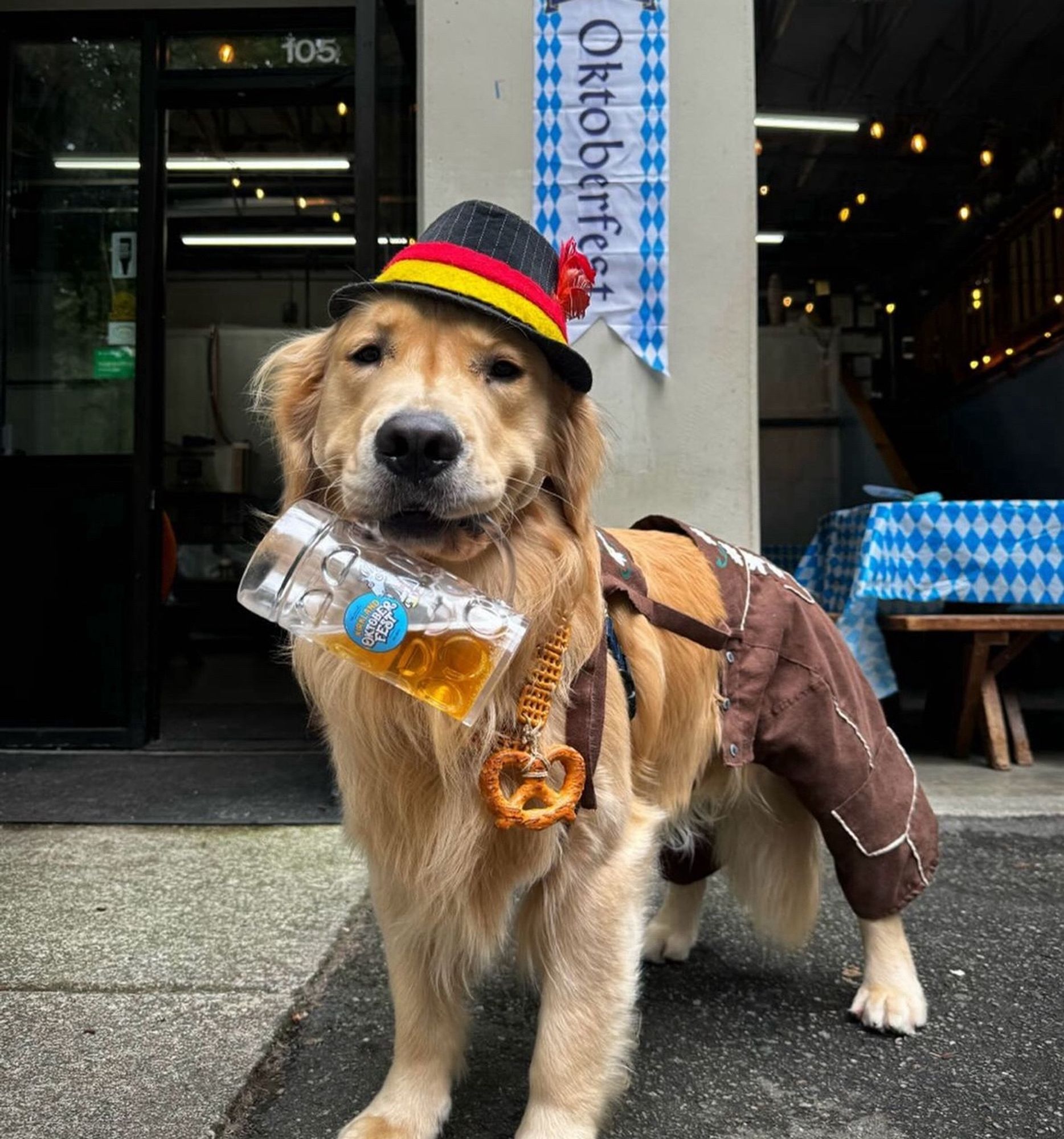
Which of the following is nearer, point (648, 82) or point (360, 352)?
point (360, 352)

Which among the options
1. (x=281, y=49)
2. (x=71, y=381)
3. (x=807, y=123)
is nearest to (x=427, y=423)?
(x=281, y=49)

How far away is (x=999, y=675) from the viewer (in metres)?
5.23

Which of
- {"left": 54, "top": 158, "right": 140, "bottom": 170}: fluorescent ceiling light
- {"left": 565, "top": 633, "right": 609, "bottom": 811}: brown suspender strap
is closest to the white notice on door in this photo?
{"left": 54, "top": 158, "right": 140, "bottom": 170}: fluorescent ceiling light

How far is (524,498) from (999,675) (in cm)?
426

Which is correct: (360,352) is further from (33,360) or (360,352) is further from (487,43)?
(33,360)

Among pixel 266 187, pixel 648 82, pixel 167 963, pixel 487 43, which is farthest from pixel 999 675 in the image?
pixel 266 187

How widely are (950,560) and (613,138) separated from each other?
2.63m

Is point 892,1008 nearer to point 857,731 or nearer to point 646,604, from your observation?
point 857,731

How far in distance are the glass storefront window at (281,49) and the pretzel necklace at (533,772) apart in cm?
402

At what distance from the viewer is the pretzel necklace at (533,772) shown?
1686 mm

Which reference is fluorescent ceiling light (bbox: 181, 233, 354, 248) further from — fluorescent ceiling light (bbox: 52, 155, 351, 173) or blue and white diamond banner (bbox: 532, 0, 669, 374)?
blue and white diamond banner (bbox: 532, 0, 669, 374)

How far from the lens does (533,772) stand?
67.3 inches

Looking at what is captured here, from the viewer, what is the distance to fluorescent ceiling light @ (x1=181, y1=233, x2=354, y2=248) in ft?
34.3

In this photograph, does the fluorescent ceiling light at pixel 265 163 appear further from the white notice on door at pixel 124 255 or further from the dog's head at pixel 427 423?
the dog's head at pixel 427 423
